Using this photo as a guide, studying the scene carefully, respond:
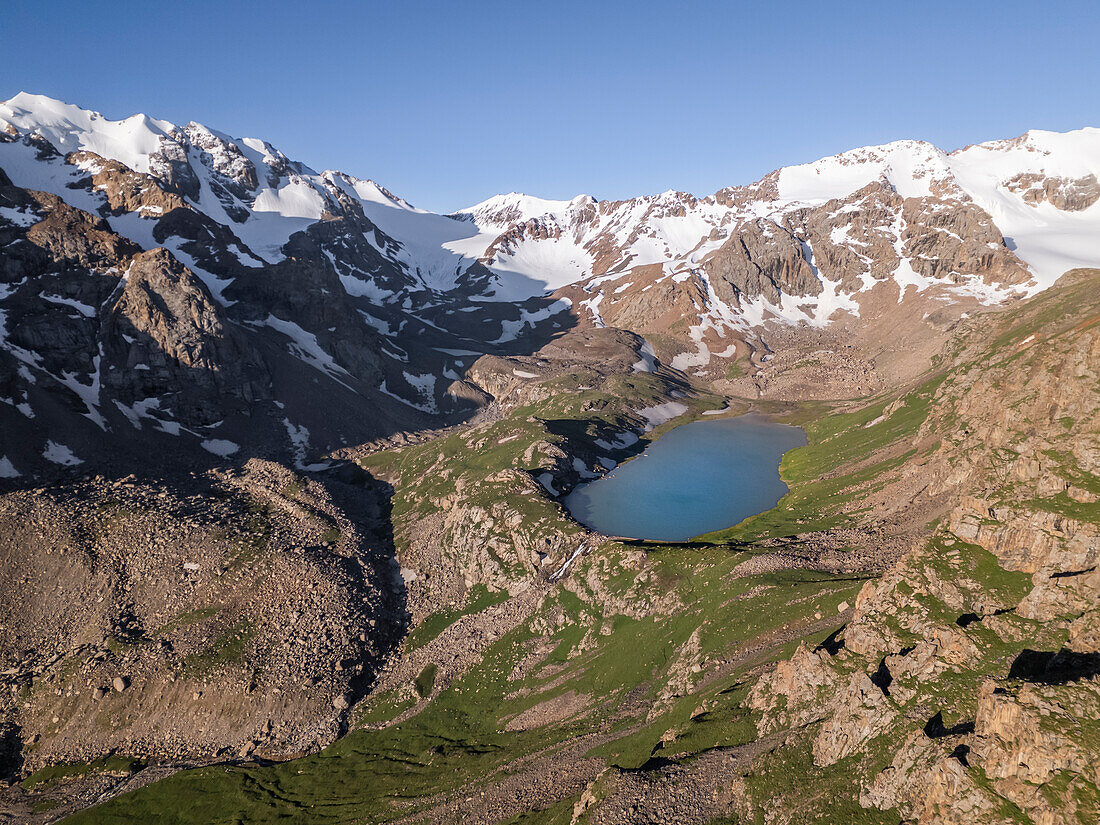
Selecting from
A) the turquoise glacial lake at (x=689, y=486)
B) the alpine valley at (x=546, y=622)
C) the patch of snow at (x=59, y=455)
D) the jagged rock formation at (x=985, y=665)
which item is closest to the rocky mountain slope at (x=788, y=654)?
the jagged rock formation at (x=985, y=665)

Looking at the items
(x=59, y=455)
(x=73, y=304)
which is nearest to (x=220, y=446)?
(x=59, y=455)

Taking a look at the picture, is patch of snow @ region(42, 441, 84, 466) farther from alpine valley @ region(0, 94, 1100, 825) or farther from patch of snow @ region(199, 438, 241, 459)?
patch of snow @ region(199, 438, 241, 459)

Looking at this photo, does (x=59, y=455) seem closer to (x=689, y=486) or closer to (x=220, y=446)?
(x=220, y=446)

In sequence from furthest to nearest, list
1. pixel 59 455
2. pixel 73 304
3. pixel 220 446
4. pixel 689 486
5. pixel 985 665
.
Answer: pixel 73 304 → pixel 220 446 → pixel 689 486 → pixel 59 455 → pixel 985 665

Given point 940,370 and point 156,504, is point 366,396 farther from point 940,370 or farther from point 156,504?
point 940,370

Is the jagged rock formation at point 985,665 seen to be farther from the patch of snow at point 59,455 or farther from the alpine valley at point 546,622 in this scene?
the patch of snow at point 59,455

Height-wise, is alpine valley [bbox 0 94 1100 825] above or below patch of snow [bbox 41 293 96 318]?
below

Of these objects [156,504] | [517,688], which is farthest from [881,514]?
[156,504]

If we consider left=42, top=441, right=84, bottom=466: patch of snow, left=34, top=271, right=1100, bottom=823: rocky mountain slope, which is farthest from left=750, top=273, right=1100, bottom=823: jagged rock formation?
left=42, top=441, right=84, bottom=466: patch of snow
